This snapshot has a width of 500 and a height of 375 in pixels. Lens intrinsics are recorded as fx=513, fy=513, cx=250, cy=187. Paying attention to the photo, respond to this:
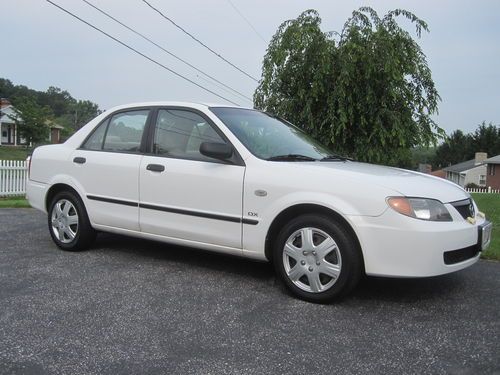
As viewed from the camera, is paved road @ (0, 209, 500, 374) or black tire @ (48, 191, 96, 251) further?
black tire @ (48, 191, 96, 251)

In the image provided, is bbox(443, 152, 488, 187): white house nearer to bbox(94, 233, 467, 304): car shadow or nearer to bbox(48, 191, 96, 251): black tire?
bbox(94, 233, 467, 304): car shadow

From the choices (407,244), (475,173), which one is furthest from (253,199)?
(475,173)

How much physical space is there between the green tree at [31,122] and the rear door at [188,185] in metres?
39.2

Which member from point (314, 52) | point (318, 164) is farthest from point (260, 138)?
point (314, 52)

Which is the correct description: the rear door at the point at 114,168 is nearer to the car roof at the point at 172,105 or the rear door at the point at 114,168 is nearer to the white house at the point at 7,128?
the car roof at the point at 172,105

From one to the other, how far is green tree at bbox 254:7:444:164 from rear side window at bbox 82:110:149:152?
4804 mm

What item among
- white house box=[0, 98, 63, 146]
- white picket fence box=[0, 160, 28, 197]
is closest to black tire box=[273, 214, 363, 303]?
white picket fence box=[0, 160, 28, 197]

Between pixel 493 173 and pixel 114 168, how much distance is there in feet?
198

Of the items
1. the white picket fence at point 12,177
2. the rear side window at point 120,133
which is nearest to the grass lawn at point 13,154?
the white picket fence at point 12,177

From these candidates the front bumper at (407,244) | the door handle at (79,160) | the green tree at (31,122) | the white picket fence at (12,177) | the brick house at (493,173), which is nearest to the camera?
the front bumper at (407,244)

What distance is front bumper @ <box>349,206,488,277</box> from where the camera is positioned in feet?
12.1

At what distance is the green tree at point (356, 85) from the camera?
9.31 metres

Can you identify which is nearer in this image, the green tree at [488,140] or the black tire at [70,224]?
the black tire at [70,224]

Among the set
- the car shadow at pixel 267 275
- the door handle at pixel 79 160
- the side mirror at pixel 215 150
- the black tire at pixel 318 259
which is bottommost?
the car shadow at pixel 267 275
